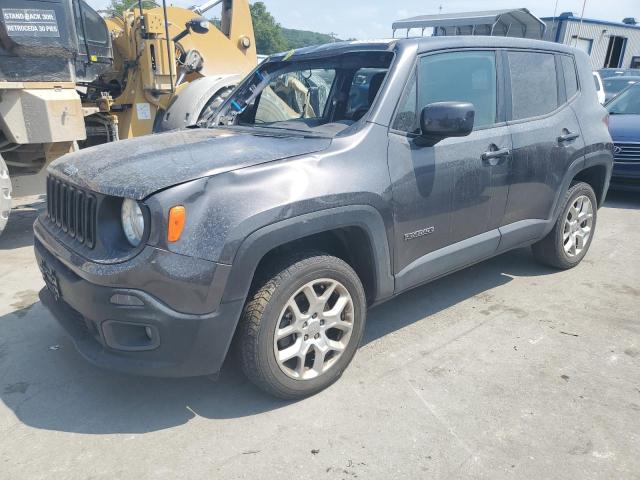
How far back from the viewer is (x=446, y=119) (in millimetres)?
2914

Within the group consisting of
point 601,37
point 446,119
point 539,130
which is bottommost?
point 539,130

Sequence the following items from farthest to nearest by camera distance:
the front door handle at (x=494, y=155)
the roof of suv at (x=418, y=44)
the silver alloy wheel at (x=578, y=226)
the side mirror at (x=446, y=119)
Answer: the silver alloy wheel at (x=578, y=226)
the front door handle at (x=494, y=155)
the roof of suv at (x=418, y=44)
the side mirror at (x=446, y=119)

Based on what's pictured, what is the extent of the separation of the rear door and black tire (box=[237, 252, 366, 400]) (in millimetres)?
1708

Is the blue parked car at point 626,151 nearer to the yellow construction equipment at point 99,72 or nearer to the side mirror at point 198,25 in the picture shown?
the yellow construction equipment at point 99,72

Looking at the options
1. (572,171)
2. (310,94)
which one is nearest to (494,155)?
(572,171)

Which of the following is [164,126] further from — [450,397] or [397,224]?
[450,397]

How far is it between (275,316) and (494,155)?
1936 millimetres

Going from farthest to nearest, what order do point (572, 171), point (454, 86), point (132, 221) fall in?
point (572, 171), point (454, 86), point (132, 221)

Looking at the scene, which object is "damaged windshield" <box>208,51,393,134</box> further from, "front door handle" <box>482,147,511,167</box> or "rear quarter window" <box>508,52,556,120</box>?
"rear quarter window" <box>508,52,556,120</box>

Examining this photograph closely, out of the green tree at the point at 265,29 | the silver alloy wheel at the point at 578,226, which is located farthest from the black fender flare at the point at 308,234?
the green tree at the point at 265,29

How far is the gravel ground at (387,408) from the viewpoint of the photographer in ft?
7.82

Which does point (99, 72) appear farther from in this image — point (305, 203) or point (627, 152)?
point (627, 152)

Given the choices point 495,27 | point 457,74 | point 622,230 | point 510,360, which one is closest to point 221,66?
point 457,74

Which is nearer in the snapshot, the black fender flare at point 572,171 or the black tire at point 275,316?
the black tire at point 275,316
